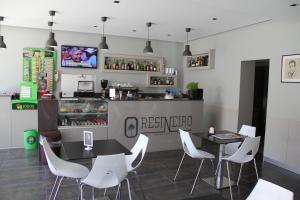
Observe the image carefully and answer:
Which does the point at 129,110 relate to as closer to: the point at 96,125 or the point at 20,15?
the point at 96,125

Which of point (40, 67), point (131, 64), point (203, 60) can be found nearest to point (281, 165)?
point (203, 60)

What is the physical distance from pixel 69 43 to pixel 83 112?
8.04ft

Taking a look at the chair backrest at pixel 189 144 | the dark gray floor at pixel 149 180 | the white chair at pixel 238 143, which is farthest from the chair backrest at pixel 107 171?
the white chair at pixel 238 143

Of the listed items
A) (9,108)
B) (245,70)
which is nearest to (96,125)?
(9,108)

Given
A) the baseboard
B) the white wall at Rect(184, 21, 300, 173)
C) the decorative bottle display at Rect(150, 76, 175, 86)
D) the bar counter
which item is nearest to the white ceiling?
the white wall at Rect(184, 21, 300, 173)

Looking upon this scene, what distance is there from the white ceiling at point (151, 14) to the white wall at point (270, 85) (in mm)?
301

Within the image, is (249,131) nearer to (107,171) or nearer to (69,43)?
(107,171)

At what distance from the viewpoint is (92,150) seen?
301 centimetres

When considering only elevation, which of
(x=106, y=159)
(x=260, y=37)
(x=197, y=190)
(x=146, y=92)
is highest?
(x=260, y=37)

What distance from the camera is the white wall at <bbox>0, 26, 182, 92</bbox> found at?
243 inches

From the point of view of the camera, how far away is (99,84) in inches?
278

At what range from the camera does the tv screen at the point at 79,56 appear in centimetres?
662

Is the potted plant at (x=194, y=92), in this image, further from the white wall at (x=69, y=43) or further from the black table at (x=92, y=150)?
the black table at (x=92, y=150)

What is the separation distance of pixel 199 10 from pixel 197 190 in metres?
2.97
